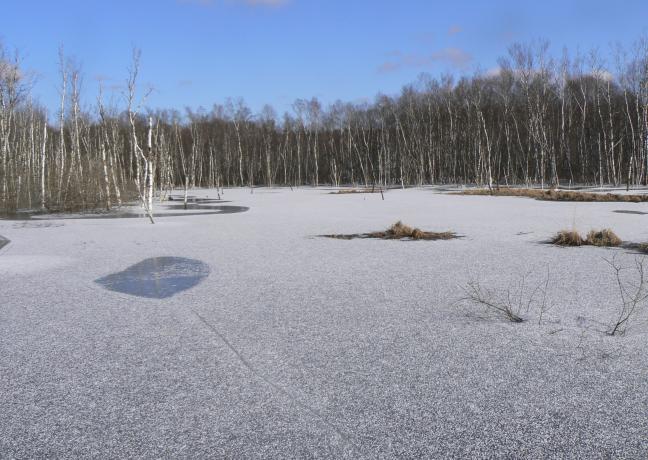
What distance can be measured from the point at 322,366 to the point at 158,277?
14.8ft

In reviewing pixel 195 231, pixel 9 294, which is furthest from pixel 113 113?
pixel 9 294

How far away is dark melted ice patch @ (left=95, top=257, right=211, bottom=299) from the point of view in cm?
695

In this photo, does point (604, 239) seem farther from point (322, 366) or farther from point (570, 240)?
point (322, 366)

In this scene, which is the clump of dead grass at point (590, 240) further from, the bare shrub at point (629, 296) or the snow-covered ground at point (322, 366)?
the snow-covered ground at point (322, 366)

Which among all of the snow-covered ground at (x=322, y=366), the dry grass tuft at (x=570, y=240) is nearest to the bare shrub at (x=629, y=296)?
the snow-covered ground at (x=322, y=366)

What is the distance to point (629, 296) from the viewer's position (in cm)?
584

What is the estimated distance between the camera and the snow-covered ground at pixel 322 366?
9.82 ft

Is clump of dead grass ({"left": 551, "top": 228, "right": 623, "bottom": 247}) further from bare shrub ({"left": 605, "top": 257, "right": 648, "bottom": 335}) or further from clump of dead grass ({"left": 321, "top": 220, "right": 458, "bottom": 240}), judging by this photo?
clump of dead grass ({"left": 321, "top": 220, "right": 458, "bottom": 240})

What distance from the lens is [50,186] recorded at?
947 inches

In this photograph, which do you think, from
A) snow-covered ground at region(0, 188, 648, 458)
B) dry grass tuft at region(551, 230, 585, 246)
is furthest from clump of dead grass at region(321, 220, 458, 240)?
snow-covered ground at region(0, 188, 648, 458)

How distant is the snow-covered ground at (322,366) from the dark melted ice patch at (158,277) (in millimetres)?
242

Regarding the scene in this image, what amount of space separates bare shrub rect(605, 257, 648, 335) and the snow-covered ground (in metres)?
0.11

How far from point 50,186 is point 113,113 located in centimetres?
1195

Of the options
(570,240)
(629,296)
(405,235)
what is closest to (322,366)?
(629,296)
